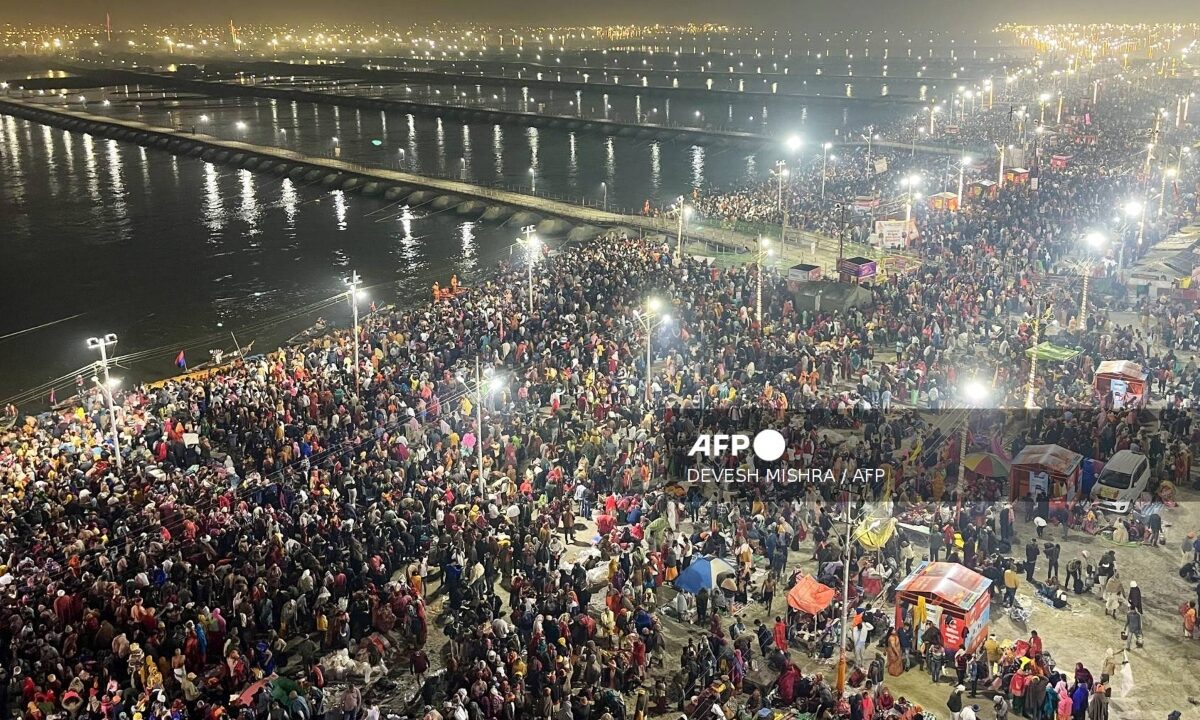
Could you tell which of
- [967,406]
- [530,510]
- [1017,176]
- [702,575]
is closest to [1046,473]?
[967,406]

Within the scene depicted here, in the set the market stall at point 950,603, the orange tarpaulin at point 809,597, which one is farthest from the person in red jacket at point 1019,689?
the orange tarpaulin at point 809,597

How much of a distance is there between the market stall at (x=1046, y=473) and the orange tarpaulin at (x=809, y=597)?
19.9 feet

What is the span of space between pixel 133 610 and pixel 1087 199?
45761mm

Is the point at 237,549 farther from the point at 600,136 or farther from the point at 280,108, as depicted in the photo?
the point at 280,108

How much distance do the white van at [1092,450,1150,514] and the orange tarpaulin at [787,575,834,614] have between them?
6.93m

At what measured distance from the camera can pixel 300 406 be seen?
25.1 meters

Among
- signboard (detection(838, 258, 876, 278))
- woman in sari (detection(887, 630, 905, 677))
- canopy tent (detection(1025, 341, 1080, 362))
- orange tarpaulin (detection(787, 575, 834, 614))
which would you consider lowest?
woman in sari (detection(887, 630, 905, 677))

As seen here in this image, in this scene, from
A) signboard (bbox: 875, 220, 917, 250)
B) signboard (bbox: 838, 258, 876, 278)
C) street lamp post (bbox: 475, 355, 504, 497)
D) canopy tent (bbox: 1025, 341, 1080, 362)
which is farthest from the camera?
signboard (bbox: 875, 220, 917, 250)

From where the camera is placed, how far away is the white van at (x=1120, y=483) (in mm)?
19594

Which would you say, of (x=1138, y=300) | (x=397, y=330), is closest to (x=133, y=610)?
(x=397, y=330)

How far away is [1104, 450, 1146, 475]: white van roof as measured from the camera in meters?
19.7

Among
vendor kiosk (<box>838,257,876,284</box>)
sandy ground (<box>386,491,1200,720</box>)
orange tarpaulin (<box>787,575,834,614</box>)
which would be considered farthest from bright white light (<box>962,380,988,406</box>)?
orange tarpaulin (<box>787,575,834,614</box>)

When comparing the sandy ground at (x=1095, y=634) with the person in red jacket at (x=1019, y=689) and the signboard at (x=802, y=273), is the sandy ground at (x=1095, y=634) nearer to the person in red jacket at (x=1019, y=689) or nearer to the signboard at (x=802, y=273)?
the person in red jacket at (x=1019, y=689)

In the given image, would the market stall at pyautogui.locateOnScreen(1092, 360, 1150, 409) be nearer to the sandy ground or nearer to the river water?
A: the sandy ground
